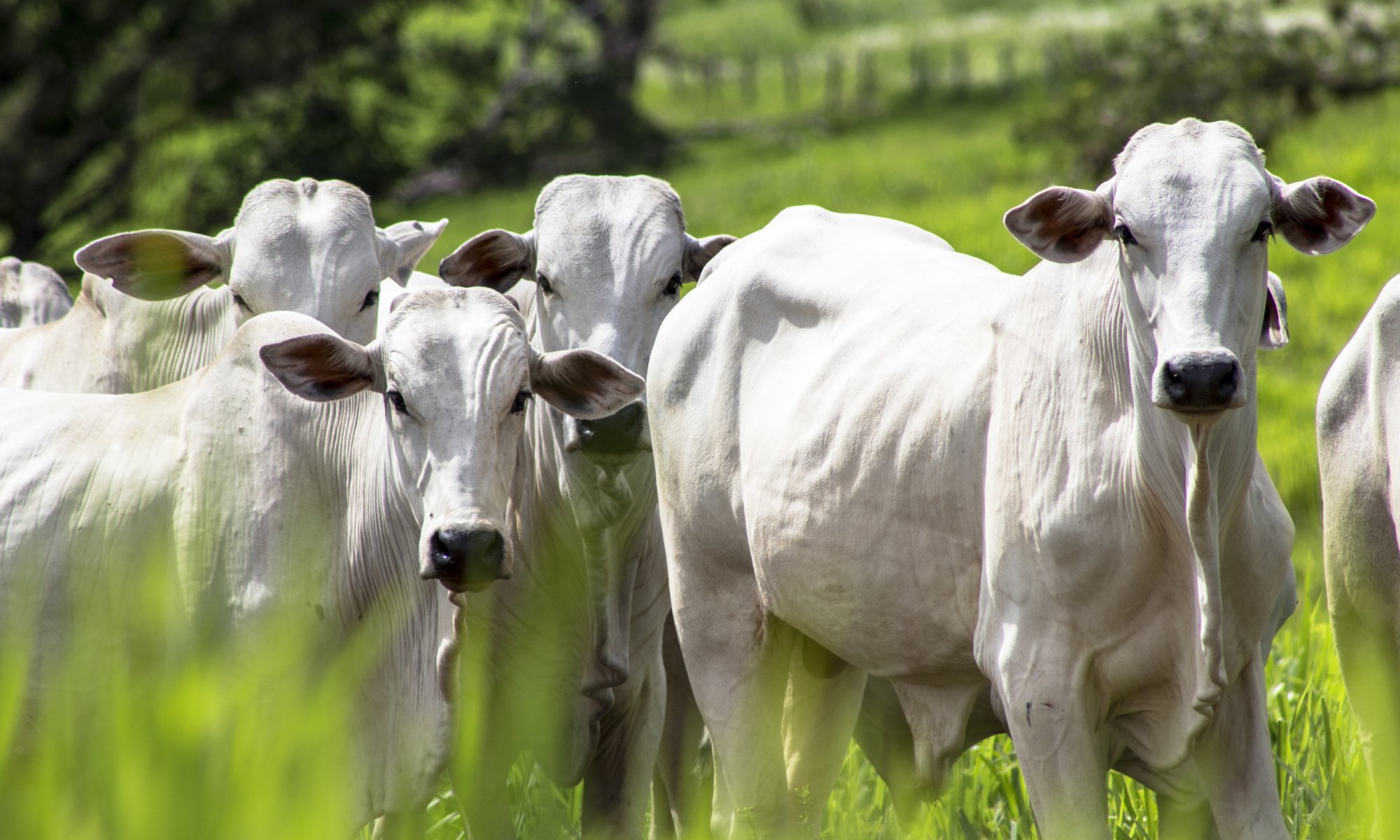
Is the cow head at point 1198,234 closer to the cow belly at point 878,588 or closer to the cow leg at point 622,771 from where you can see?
the cow belly at point 878,588

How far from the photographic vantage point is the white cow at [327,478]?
366cm

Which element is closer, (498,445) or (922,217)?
(498,445)

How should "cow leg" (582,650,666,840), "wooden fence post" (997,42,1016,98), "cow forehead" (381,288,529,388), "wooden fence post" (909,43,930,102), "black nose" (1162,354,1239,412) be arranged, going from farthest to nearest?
"wooden fence post" (909,43,930,102) < "wooden fence post" (997,42,1016,98) < "cow leg" (582,650,666,840) < "cow forehead" (381,288,529,388) < "black nose" (1162,354,1239,412)

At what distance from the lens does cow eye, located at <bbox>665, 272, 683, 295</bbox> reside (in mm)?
4638

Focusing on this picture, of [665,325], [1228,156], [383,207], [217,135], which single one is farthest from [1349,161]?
[217,135]

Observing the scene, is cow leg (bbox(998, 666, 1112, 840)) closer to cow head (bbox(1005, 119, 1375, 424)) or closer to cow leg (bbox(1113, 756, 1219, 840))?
cow leg (bbox(1113, 756, 1219, 840))

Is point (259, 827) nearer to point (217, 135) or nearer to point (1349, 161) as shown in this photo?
point (1349, 161)

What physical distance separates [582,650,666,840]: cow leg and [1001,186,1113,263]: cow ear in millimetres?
1762

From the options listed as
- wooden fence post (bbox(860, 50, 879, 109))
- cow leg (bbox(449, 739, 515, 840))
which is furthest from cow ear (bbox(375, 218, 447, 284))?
wooden fence post (bbox(860, 50, 879, 109))

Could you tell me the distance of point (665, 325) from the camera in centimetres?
453

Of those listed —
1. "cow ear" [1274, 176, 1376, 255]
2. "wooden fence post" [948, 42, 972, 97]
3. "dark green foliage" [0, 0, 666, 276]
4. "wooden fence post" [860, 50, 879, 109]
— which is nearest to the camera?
"cow ear" [1274, 176, 1376, 255]

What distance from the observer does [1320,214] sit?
127 inches

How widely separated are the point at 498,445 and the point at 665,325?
0.99 m

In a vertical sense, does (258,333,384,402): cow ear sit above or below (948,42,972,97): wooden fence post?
above
